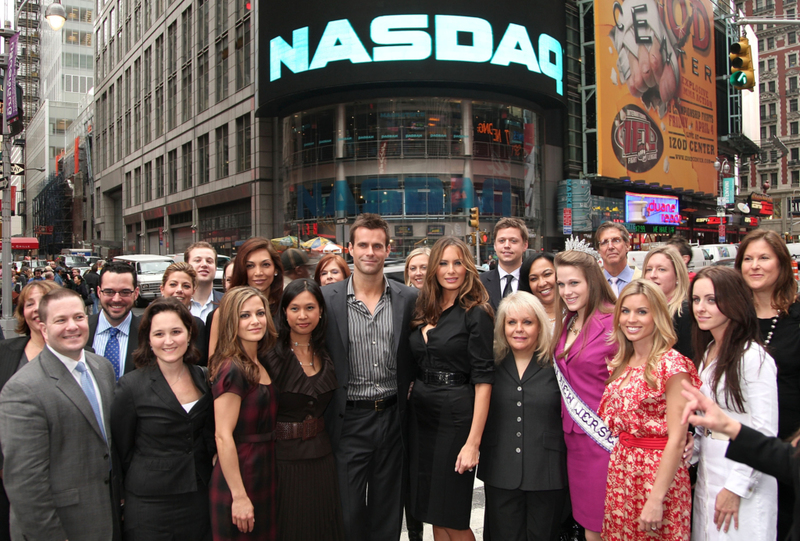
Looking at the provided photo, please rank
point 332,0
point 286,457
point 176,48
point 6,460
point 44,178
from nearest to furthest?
point 6,460 < point 286,457 < point 332,0 < point 176,48 < point 44,178

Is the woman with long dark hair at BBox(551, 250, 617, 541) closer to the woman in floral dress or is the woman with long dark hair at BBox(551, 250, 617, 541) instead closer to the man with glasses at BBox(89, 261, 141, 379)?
the woman in floral dress

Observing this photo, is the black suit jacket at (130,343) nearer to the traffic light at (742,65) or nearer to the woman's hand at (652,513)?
the woman's hand at (652,513)

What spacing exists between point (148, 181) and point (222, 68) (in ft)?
63.3

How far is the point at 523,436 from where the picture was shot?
373cm

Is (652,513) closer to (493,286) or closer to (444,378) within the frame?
(444,378)

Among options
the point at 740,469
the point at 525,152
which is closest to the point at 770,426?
the point at 740,469

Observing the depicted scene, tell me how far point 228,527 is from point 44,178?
11538 centimetres

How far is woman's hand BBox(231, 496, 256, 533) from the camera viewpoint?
130 inches

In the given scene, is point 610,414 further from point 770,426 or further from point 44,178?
Answer: point 44,178

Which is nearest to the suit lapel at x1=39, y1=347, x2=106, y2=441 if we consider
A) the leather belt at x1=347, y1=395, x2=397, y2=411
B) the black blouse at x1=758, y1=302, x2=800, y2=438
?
the leather belt at x1=347, y1=395, x2=397, y2=411

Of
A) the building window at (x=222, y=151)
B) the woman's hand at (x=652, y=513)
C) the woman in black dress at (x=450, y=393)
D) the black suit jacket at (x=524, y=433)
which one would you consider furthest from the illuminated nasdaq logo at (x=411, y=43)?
the woman's hand at (x=652, y=513)

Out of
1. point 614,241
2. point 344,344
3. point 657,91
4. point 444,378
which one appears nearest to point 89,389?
point 344,344

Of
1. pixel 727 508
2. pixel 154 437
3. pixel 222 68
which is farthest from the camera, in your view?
pixel 222 68

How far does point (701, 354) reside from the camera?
3621mm
